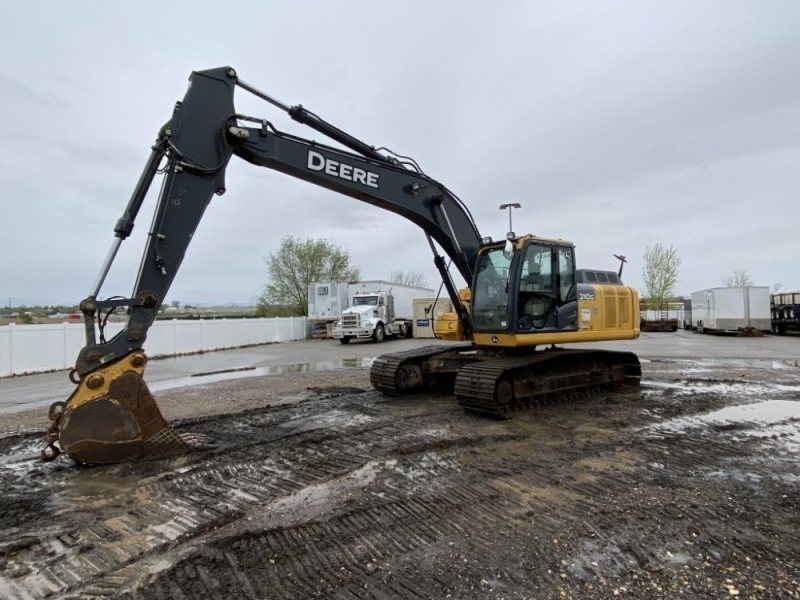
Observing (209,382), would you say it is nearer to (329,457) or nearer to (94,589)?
(329,457)

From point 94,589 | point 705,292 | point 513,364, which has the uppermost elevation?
point 705,292

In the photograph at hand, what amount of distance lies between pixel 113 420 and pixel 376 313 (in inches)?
827

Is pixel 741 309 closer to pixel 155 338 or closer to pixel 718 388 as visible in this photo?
pixel 718 388

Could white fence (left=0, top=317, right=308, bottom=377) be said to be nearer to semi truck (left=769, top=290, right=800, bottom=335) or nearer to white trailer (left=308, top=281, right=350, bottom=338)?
white trailer (left=308, top=281, right=350, bottom=338)

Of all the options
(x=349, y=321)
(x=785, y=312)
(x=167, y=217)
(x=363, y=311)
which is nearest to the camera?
(x=167, y=217)

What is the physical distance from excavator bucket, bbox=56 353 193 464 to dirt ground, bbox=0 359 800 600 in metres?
0.22

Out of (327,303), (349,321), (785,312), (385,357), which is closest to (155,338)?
(349,321)

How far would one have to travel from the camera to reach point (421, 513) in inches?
144

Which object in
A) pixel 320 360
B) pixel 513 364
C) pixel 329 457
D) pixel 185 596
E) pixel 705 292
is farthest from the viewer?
pixel 705 292

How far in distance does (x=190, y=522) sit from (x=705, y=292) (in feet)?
106

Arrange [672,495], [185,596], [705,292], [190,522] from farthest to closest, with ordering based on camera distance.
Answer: [705,292] → [672,495] → [190,522] → [185,596]

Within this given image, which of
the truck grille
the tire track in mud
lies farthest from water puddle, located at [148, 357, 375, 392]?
the truck grille

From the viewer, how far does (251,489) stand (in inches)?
163

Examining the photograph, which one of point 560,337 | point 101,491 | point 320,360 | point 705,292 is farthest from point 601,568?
point 705,292
